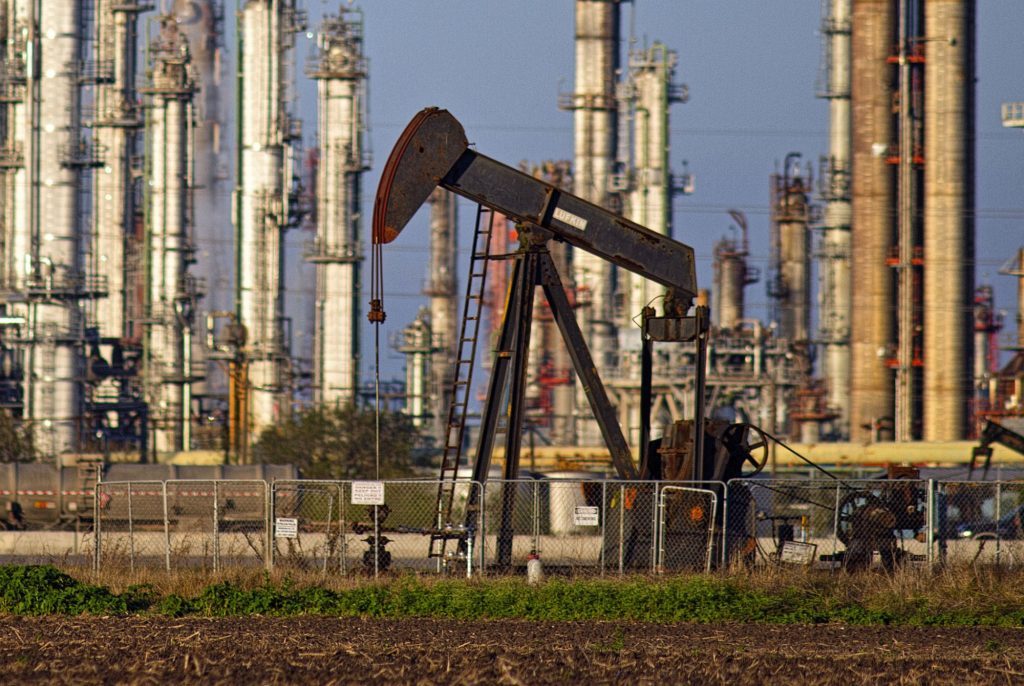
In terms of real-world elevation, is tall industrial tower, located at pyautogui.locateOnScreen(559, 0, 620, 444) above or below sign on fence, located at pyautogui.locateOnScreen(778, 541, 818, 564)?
above

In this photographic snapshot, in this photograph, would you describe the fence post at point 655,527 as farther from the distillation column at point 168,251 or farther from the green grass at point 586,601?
the distillation column at point 168,251

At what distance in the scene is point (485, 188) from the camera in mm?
23172

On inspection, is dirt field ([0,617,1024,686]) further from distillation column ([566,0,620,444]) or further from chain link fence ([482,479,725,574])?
distillation column ([566,0,620,444])

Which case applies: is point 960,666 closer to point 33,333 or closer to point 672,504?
point 672,504

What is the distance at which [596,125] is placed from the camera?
73875 mm

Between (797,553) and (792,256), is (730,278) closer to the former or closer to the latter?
(792,256)

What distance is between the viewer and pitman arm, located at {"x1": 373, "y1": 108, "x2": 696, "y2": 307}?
888 inches

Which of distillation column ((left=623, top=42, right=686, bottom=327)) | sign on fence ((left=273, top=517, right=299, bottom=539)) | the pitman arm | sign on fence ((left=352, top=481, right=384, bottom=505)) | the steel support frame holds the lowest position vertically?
sign on fence ((left=273, top=517, right=299, bottom=539))

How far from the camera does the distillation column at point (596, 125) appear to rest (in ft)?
239

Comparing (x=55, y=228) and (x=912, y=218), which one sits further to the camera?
(x=912, y=218)

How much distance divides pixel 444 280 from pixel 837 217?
36.4 m

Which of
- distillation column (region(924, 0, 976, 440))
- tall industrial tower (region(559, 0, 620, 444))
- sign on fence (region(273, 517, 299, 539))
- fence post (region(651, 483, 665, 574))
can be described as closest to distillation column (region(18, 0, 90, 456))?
tall industrial tower (region(559, 0, 620, 444))

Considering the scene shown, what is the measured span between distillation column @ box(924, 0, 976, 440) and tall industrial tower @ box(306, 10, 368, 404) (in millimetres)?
23916

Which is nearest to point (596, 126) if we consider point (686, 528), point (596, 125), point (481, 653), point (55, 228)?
point (596, 125)
